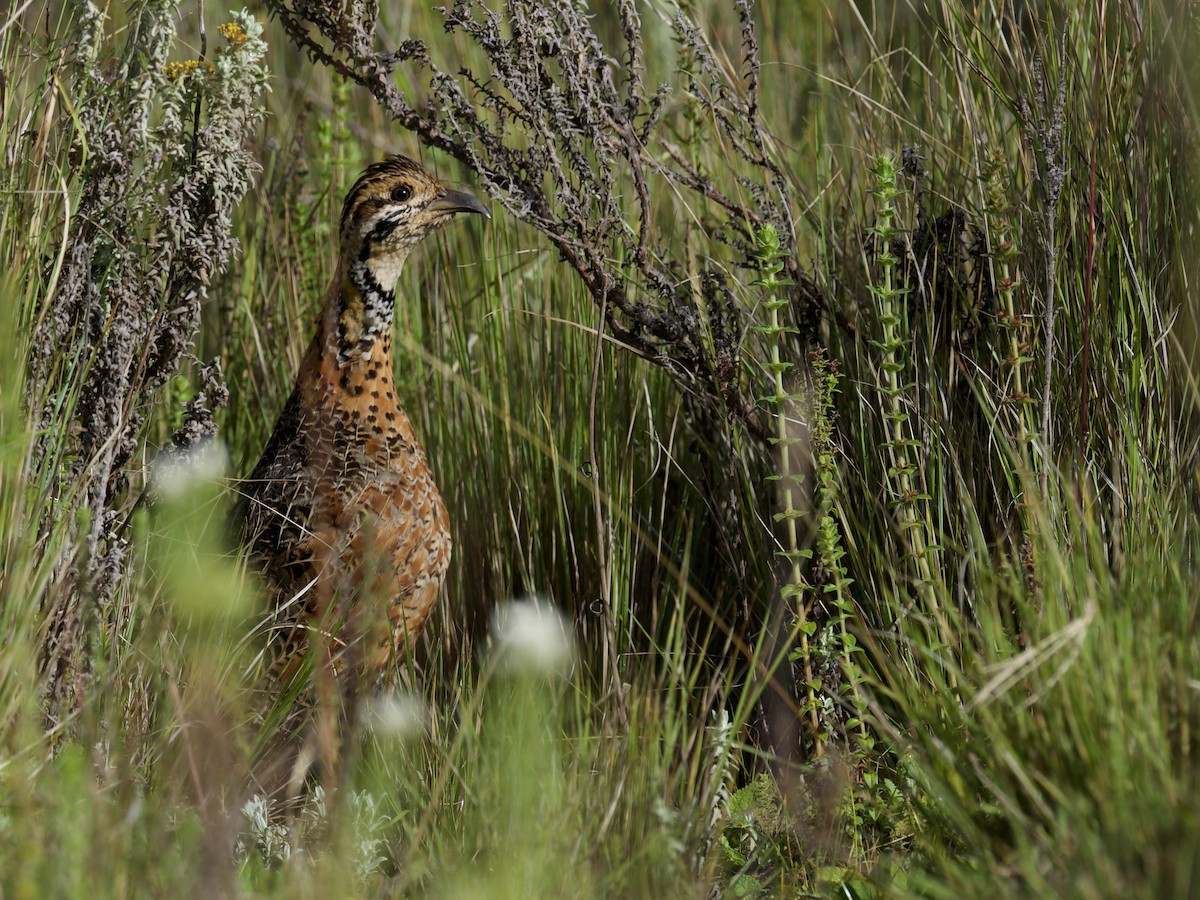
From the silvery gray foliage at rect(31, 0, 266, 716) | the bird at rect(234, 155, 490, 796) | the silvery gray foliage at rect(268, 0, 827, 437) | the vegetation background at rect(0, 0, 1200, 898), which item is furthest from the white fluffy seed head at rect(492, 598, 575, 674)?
the silvery gray foliage at rect(31, 0, 266, 716)

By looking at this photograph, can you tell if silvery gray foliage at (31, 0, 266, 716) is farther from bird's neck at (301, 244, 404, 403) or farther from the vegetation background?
bird's neck at (301, 244, 404, 403)

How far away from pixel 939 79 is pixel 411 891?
253 centimetres

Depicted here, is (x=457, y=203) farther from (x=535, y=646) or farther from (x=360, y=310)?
(x=535, y=646)

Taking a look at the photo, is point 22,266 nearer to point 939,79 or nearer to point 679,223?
point 679,223

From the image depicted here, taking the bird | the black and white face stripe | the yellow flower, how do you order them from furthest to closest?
the black and white face stripe < the bird < the yellow flower

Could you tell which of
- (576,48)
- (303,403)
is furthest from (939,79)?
(303,403)

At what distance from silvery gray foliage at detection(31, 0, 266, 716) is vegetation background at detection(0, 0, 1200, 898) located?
12 millimetres

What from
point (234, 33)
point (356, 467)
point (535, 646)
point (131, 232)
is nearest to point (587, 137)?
point (234, 33)

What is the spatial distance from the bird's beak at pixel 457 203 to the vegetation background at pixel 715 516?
10.2 inches

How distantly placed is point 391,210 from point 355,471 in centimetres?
68

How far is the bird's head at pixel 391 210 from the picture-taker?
3.50 m

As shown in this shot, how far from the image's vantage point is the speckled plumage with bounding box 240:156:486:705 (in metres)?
3.33

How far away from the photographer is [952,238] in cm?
326

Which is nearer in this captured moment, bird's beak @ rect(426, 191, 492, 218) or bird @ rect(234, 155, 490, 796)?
bird @ rect(234, 155, 490, 796)
